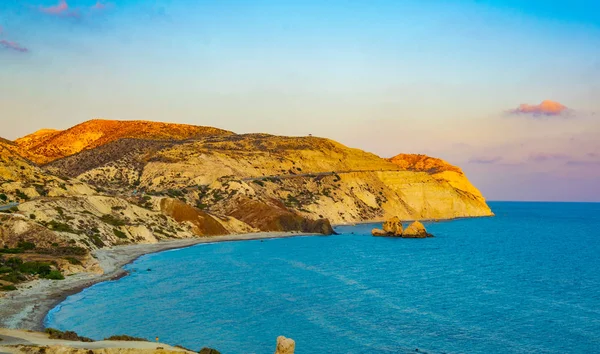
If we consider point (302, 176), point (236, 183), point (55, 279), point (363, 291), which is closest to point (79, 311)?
point (55, 279)

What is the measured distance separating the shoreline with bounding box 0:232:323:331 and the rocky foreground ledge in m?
9.73

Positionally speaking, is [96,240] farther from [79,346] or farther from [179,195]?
[79,346]

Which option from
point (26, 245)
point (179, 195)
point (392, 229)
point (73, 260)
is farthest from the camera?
point (179, 195)

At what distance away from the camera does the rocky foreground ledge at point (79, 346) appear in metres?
22.7

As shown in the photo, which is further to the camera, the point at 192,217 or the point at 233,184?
the point at 233,184

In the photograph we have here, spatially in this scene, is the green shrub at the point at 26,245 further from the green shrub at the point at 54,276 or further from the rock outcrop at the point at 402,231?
the rock outcrop at the point at 402,231

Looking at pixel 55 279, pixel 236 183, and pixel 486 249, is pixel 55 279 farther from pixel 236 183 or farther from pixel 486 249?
pixel 236 183

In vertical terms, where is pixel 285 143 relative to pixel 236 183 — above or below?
above

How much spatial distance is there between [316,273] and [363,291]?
42.5 feet

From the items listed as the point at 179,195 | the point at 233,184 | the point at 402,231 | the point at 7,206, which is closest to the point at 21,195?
the point at 7,206

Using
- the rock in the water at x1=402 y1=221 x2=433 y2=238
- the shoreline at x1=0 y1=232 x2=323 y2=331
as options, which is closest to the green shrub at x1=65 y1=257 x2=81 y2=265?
the shoreline at x1=0 y1=232 x2=323 y2=331

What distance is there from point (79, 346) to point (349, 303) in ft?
92.3

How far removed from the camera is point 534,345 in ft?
116

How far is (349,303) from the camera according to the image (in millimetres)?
48156
